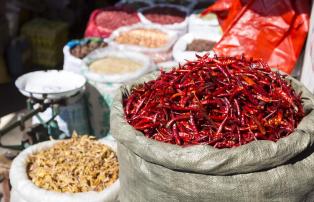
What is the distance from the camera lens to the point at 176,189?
82.0 inches

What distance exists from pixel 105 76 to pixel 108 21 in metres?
1.81

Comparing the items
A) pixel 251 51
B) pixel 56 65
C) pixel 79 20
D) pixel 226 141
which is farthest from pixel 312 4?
pixel 79 20

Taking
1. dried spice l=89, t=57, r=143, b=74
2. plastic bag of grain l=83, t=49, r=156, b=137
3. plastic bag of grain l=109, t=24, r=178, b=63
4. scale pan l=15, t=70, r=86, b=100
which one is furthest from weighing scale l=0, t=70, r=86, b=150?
plastic bag of grain l=109, t=24, r=178, b=63

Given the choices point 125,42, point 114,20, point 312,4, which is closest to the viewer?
point 312,4

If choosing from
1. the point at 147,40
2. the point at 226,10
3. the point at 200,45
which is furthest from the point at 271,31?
the point at 147,40

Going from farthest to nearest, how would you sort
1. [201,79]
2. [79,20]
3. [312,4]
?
[79,20] → [312,4] → [201,79]

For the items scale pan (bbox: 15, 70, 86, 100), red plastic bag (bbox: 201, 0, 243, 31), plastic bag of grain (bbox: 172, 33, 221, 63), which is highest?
red plastic bag (bbox: 201, 0, 243, 31)

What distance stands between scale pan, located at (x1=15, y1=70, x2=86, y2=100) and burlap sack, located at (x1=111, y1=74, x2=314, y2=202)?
1.94m

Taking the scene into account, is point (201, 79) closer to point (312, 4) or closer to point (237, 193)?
point (237, 193)

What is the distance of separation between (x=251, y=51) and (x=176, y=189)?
2.18 m

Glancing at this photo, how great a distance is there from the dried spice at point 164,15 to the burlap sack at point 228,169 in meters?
3.89

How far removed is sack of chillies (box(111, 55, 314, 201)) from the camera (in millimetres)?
1971

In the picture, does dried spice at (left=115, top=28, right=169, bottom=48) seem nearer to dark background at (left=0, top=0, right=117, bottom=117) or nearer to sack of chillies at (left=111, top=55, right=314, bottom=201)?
dark background at (left=0, top=0, right=117, bottom=117)

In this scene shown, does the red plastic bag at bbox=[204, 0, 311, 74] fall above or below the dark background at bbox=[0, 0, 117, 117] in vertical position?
above
